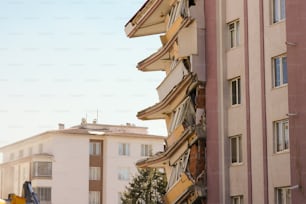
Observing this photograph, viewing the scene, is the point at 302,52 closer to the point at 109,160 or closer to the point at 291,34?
the point at 291,34

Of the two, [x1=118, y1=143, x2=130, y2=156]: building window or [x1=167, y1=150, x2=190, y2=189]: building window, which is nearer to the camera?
[x1=167, y1=150, x2=190, y2=189]: building window

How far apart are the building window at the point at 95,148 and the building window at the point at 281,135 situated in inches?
2509

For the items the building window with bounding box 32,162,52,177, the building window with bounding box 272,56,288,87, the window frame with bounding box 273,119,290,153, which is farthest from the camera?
the building window with bounding box 32,162,52,177

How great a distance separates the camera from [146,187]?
67.6 meters

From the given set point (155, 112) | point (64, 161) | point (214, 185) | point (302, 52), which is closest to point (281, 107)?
point (302, 52)

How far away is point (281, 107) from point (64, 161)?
63.4m

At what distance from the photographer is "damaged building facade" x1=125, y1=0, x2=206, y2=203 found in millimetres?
34125

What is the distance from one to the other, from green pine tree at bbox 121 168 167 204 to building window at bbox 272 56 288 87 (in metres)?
37.1

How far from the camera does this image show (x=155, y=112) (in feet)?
137

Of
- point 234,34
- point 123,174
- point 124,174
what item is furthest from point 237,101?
point 124,174

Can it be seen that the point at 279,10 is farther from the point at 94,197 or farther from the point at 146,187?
the point at 94,197

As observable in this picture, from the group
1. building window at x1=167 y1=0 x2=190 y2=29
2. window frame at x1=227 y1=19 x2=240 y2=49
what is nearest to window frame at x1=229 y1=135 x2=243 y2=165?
window frame at x1=227 y1=19 x2=240 y2=49

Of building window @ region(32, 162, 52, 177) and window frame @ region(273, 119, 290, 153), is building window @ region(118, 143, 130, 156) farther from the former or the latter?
window frame @ region(273, 119, 290, 153)

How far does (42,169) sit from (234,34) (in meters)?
59.1
